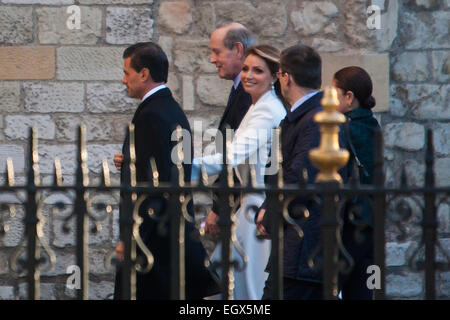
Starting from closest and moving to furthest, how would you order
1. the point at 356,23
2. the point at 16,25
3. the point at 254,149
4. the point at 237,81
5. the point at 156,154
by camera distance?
the point at 156,154, the point at 254,149, the point at 237,81, the point at 16,25, the point at 356,23

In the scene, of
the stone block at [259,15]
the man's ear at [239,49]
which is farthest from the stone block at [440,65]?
the man's ear at [239,49]

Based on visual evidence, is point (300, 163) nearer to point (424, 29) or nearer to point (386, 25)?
point (386, 25)

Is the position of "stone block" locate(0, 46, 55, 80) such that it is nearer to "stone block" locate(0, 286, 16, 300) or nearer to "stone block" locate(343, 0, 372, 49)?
"stone block" locate(0, 286, 16, 300)

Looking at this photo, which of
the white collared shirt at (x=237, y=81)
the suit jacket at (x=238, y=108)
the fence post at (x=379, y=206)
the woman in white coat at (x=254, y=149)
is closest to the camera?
the fence post at (x=379, y=206)

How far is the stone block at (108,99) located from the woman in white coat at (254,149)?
1.45m

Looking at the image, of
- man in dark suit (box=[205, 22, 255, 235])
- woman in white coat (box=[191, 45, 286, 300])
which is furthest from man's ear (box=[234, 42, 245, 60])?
woman in white coat (box=[191, 45, 286, 300])

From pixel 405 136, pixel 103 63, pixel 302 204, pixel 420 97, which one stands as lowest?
pixel 302 204

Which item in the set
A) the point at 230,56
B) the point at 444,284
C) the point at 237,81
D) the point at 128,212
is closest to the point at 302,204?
the point at 128,212

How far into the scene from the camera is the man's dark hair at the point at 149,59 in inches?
185

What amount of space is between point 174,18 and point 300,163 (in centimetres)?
242

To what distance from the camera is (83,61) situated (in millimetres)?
6152

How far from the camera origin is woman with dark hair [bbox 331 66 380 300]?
14.4 feet

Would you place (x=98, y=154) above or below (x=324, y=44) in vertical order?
below

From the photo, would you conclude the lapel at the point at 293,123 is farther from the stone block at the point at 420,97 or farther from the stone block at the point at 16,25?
the stone block at the point at 16,25
